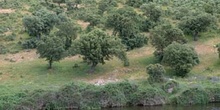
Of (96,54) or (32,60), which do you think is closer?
(96,54)

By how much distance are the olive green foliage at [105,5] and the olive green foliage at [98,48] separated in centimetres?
3263

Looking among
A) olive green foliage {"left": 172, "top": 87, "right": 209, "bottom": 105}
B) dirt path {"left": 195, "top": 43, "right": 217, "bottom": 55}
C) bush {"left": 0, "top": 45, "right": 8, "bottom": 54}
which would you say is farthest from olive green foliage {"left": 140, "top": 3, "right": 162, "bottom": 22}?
olive green foliage {"left": 172, "top": 87, "right": 209, "bottom": 105}

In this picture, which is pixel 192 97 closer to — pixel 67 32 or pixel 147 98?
pixel 147 98

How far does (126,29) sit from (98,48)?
15.0 m

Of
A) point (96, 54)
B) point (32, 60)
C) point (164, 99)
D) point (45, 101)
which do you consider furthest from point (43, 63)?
point (164, 99)

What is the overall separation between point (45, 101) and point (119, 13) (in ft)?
111

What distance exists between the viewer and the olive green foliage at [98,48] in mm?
96000

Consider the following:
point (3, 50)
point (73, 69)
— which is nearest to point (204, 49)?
point (73, 69)

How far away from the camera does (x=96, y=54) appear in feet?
314

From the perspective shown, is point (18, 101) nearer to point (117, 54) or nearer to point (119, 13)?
point (117, 54)

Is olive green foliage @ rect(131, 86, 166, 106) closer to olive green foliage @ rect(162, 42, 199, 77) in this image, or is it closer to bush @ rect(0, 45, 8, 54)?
olive green foliage @ rect(162, 42, 199, 77)

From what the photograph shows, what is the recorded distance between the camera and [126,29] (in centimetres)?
10894

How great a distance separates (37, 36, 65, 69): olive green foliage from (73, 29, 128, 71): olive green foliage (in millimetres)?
2894

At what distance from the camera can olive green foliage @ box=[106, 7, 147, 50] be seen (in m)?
109
